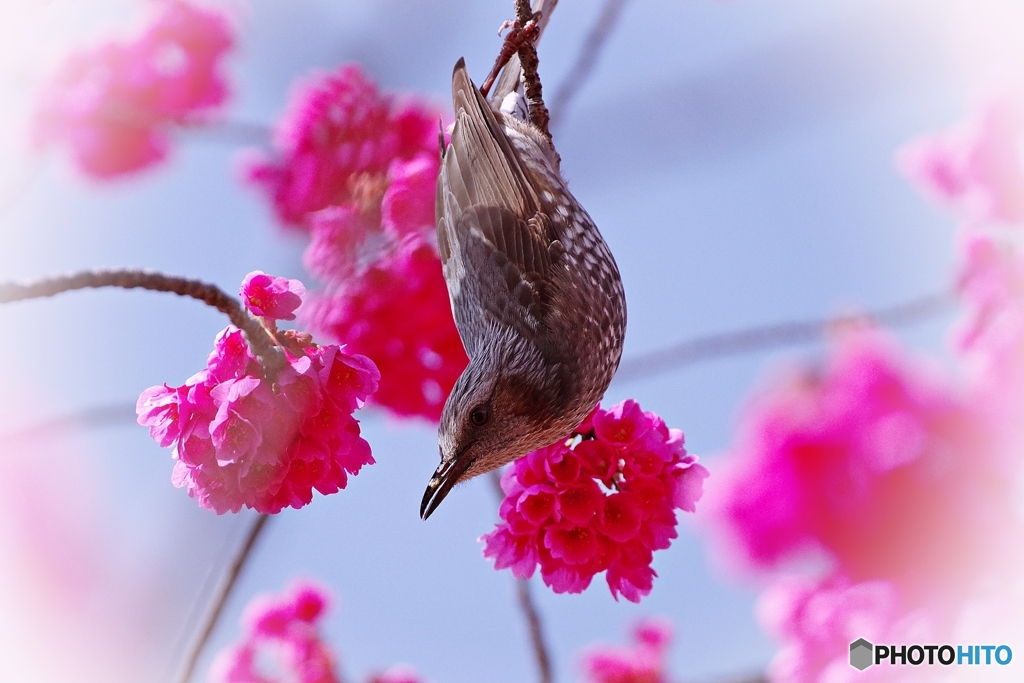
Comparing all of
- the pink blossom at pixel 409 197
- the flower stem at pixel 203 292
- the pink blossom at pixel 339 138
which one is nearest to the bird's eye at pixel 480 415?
the flower stem at pixel 203 292

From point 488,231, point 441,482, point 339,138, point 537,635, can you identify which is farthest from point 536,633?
point 339,138

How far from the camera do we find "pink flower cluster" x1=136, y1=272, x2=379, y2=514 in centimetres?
162

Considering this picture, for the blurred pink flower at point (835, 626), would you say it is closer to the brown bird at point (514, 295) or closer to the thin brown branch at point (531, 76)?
the brown bird at point (514, 295)

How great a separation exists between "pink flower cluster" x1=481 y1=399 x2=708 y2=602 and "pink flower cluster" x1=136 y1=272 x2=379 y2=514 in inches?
16.3

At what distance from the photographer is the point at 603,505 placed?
185cm

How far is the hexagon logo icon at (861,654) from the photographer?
2.21 meters

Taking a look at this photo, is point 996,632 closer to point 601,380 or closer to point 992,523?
point 992,523

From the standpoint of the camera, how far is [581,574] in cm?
186

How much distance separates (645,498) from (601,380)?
1.67 ft

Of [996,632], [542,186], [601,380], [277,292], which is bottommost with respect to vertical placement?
[996,632]

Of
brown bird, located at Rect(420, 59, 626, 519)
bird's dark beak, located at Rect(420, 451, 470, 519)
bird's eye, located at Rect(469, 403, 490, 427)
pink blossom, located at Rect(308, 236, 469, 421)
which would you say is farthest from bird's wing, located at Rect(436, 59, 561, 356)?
bird's dark beak, located at Rect(420, 451, 470, 519)

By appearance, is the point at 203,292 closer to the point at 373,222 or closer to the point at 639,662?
the point at 373,222

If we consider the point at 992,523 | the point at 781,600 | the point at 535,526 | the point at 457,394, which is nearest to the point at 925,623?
the point at 781,600

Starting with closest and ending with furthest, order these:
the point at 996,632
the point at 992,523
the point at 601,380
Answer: the point at 996,632
the point at 601,380
the point at 992,523
